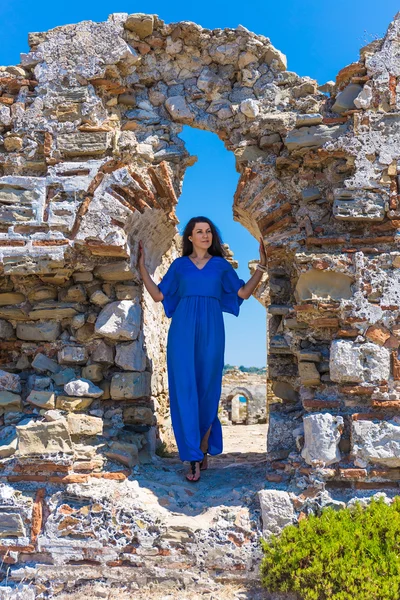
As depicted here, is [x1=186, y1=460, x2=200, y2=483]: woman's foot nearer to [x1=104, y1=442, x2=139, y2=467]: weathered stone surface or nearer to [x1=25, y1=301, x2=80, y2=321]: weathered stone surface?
[x1=104, y1=442, x2=139, y2=467]: weathered stone surface

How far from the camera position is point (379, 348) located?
341 cm

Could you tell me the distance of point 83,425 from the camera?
12.2 ft

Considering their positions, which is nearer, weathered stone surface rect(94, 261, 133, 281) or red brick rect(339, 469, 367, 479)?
red brick rect(339, 469, 367, 479)

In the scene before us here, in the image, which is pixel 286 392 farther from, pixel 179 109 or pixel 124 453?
pixel 179 109

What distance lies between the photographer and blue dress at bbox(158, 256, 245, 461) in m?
3.86

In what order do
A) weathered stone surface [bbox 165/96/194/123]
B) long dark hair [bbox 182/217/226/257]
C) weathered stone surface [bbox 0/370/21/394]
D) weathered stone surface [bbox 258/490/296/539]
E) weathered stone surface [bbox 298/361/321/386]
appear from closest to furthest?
weathered stone surface [bbox 258/490/296/539], weathered stone surface [bbox 298/361/321/386], weathered stone surface [bbox 0/370/21/394], long dark hair [bbox 182/217/226/257], weathered stone surface [bbox 165/96/194/123]

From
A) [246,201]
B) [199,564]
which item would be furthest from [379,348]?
[199,564]

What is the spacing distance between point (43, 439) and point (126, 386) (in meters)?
0.70

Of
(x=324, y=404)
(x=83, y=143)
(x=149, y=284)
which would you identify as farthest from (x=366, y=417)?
(x=83, y=143)

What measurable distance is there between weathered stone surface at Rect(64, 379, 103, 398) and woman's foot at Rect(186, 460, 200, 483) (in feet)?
2.78

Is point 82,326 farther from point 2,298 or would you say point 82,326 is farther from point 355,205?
point 355,205

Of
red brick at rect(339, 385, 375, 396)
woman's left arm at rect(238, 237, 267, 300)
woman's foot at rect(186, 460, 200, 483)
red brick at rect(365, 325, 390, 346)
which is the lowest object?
woman's foot at rect(186, 460, 200, 483)

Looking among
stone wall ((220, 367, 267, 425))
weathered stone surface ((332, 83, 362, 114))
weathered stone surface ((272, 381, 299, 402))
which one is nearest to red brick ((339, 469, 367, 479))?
weathered stone surface ((272, 381, 299, 402))

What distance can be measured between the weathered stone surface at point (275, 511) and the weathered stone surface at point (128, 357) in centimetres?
131
